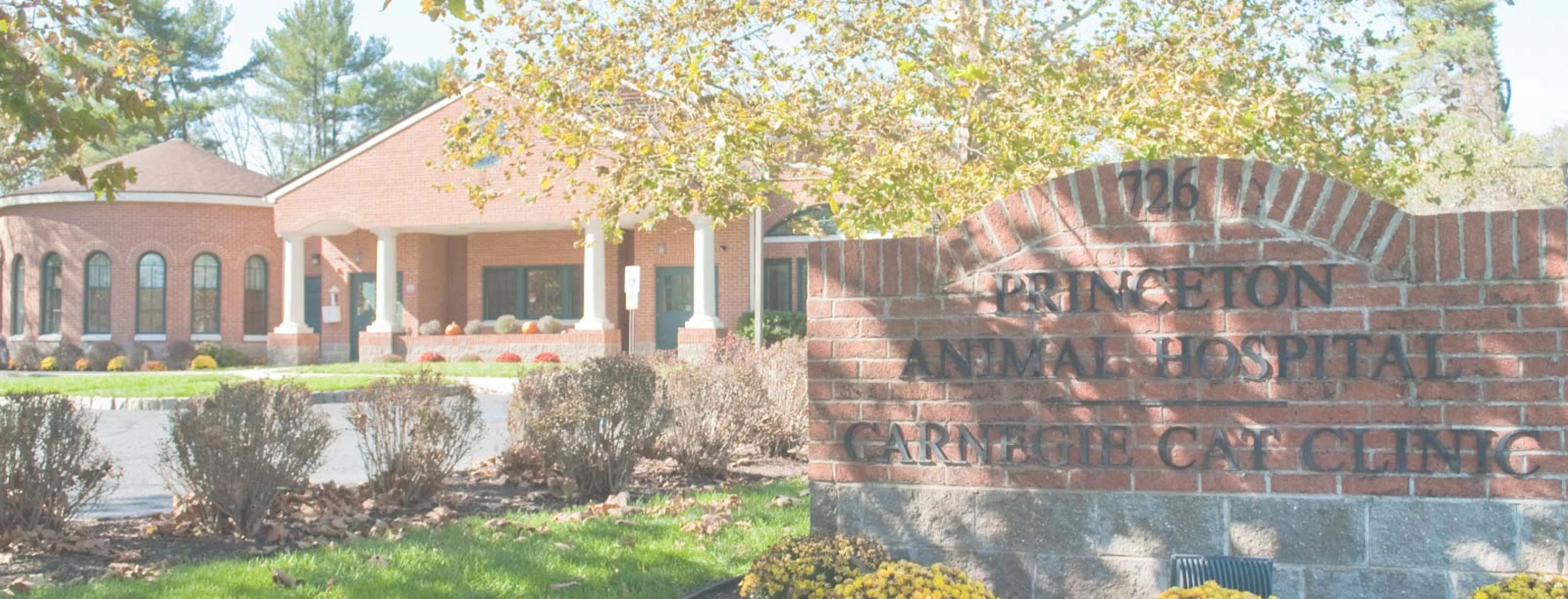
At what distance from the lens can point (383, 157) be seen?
31375mm

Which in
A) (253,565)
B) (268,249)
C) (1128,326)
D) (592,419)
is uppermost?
(268,249)

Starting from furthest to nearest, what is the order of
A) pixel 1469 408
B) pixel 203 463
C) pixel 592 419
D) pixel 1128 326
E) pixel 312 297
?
pixel 312 297
pixel 592 419
pixel 203 463
pixel 1128 326
pixel 1469 408

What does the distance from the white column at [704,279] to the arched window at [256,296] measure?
1288cm

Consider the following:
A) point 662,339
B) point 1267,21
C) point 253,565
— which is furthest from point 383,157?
point 253,565

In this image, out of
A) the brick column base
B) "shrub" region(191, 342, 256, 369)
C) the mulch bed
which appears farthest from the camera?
"shrub" region(191, 342, 256, 369)

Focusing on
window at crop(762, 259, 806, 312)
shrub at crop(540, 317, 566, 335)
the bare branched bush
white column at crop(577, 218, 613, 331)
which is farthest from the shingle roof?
the bare branched bush

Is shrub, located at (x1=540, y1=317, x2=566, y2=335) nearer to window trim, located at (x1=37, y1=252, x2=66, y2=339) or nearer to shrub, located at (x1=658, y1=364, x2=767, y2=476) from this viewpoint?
Result: window trim, located at (x1=37, y1=252, x2=66, y2=339)

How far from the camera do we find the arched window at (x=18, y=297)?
34.2 metres

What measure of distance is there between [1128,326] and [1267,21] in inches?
323

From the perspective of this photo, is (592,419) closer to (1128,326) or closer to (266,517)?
(266,517)

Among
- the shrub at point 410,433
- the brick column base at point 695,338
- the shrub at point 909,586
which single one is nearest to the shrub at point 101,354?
the brick column base at point 695,338

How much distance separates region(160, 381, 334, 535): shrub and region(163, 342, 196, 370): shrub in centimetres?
2688

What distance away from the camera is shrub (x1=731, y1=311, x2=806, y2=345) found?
2706cm

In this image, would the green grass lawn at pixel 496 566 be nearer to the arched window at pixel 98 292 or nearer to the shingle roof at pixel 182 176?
the shingle roof at pixel 182 176
